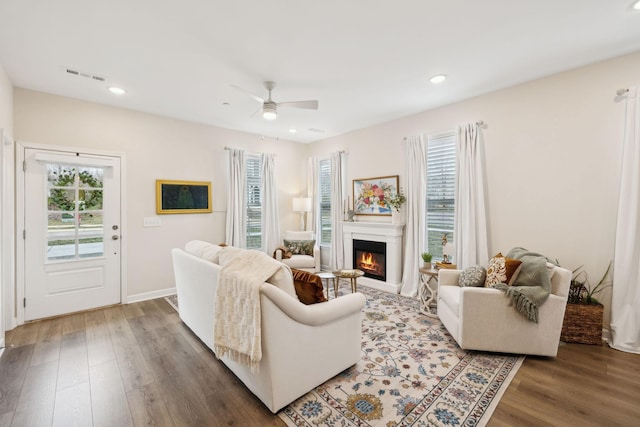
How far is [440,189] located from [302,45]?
2.78 m

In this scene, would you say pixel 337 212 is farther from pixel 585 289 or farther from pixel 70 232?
pixel 70 232

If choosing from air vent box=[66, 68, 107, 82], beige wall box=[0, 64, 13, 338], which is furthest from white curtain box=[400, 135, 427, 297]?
beige wall box=[0, 64, 13, 338]

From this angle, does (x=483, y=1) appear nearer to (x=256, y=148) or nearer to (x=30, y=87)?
(x=256, y=148)

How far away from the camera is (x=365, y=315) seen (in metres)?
3.58

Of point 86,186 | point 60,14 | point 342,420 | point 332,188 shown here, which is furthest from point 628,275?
point 86,186

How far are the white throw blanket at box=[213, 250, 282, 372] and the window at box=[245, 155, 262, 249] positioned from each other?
3258mm

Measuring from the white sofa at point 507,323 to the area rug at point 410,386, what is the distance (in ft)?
0.46

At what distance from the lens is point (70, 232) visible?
370 cm

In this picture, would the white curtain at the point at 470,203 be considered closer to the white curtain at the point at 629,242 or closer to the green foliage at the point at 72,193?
the white curtain at the point at 629,242

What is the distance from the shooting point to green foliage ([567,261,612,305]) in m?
2.85

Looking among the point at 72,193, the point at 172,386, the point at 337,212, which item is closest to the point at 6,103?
the point at 72,193

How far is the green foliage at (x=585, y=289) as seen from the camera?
112 inches

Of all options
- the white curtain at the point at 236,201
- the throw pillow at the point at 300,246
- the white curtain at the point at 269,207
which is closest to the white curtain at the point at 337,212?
the throw pillow at the point at 300,246

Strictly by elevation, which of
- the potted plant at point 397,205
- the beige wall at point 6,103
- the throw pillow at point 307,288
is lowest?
the throw pillow at point 307,288
